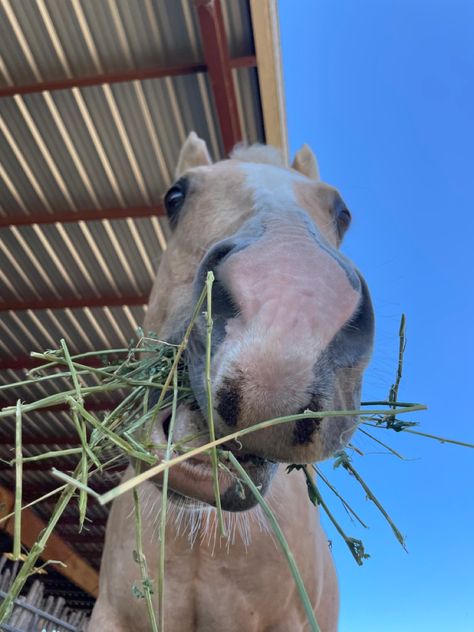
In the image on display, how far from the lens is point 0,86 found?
4395mm

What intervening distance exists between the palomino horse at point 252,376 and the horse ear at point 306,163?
48 cm

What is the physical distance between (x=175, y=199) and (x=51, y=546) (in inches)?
450

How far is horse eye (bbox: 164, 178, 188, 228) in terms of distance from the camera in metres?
1.83

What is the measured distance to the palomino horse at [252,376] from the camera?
855 millimetres

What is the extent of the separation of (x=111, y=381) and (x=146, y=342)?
25cm

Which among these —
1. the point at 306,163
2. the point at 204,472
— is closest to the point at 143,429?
the point at 204,472

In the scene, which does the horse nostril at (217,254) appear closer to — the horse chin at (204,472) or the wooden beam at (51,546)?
the horse chin at (204,472)

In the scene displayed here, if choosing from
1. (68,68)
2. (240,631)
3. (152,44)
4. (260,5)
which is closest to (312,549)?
(240,631)

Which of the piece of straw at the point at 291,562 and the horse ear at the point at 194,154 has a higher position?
the horse ear at the point at 194,154

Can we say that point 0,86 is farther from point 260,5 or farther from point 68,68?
point 260,5

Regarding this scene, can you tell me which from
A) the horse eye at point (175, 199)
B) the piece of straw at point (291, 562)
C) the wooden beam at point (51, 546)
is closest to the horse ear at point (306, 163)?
the horse eye at point (175, 199)

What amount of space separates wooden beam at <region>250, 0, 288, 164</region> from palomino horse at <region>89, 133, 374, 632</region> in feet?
6.26

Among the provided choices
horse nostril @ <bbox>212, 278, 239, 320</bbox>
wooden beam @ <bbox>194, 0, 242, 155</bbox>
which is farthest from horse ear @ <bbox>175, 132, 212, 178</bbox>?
horse nostril @ <bbox>212, 278, 239, 320</bbox>

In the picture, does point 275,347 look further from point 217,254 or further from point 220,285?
point 217,254
